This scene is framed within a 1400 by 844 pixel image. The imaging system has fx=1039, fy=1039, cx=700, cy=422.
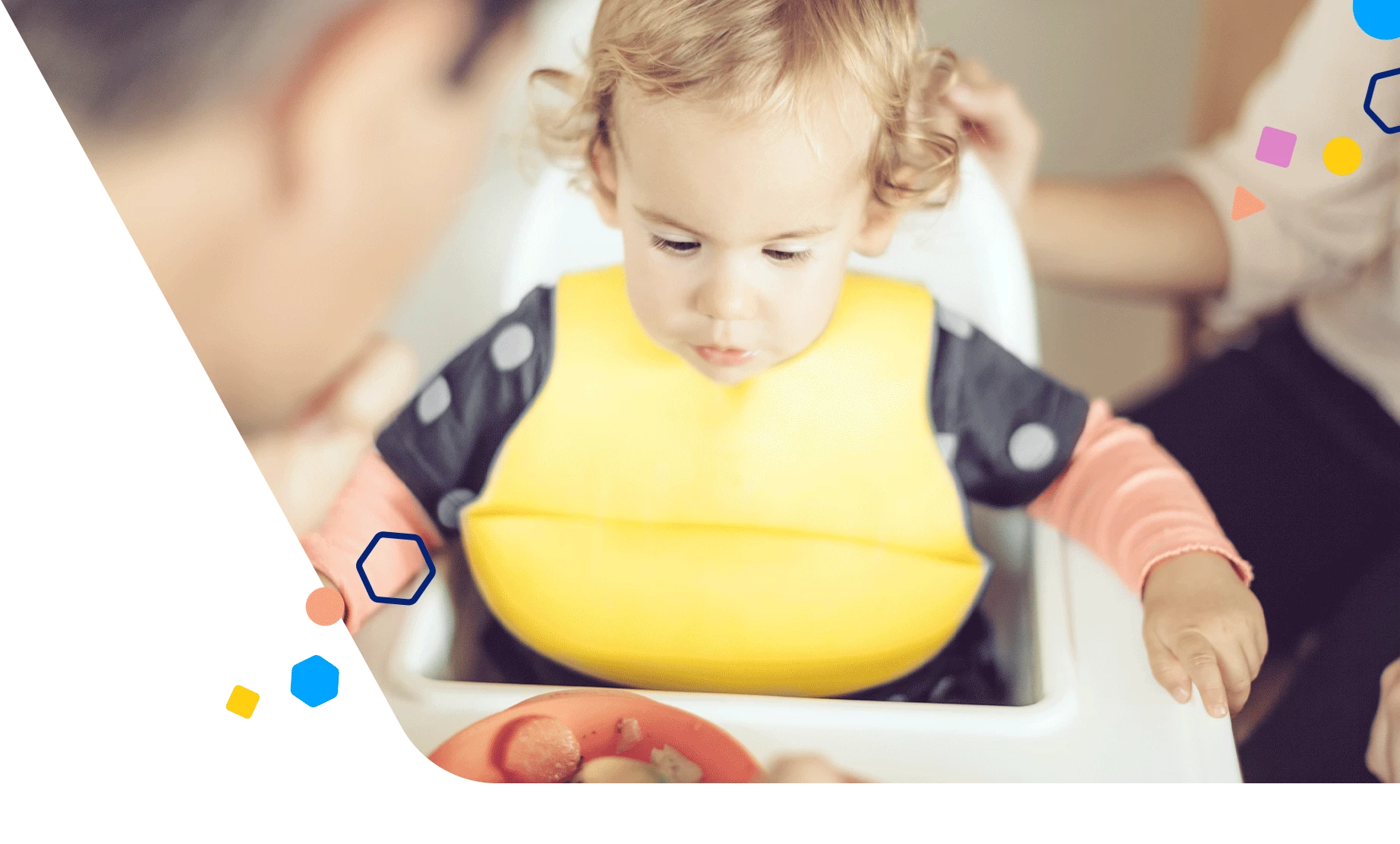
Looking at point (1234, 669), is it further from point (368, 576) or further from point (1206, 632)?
point (368, 576)

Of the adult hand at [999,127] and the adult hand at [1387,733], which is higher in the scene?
the adult hand at [999,127]

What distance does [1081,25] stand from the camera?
45 centimetres

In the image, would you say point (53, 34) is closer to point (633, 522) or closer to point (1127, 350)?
point (633, 522)

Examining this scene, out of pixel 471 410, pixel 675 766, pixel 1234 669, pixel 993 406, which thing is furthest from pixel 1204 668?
pixel 471 410

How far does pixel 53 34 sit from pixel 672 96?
273mm

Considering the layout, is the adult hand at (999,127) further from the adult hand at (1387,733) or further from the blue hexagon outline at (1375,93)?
the adult hand at (1387,733)

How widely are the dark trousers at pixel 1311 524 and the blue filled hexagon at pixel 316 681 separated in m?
0.45

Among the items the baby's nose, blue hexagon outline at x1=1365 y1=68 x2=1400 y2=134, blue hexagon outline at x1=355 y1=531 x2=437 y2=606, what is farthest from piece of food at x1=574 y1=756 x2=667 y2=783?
blue hexagon outline at x1=1365 y1=68 x2=1400 y2=134

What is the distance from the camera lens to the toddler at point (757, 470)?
458 millimetres

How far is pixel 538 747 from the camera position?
0.52 meters

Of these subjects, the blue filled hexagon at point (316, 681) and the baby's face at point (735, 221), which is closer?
the baby's face at point (735, 221)

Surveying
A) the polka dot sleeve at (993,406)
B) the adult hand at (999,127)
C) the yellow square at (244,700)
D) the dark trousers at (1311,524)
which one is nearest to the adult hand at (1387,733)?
the dark trousers at (1311,524)

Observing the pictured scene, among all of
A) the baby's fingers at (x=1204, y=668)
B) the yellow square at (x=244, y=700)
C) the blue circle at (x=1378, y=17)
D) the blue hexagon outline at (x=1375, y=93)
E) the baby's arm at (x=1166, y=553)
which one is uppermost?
the blue circle at (x=1378, y=17)

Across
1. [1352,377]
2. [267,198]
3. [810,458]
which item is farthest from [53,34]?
[1352,377]
